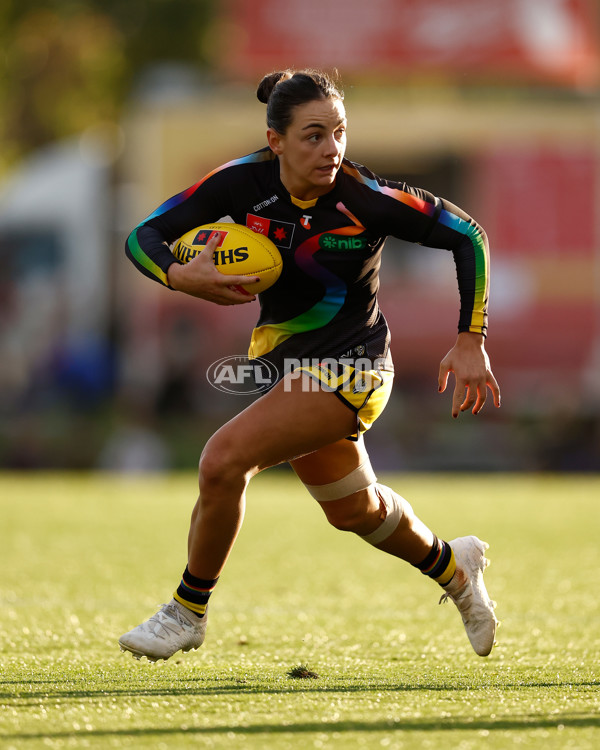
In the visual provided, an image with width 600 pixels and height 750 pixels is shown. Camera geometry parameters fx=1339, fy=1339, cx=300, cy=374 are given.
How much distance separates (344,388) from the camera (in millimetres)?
4590

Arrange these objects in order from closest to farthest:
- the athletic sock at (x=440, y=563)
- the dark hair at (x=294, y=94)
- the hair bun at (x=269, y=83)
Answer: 1. the dark hair at (x=294, y=94)
2. the hair bun at (x=269, y=83)
3. the athletic sock at (x=440, y=563)

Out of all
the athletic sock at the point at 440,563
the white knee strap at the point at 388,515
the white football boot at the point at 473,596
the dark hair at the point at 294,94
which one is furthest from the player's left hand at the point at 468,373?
the dark hair at the point at 294,94

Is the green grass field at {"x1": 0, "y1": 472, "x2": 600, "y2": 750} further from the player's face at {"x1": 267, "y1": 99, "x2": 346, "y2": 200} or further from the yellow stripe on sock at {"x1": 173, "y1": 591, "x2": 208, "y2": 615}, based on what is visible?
the player's face at {"x1": 267, "y1": 99, "x2": 346, "y2": 200}

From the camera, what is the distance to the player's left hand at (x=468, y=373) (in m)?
4.56

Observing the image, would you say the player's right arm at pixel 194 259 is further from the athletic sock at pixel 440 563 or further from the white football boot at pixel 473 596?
the white football boot at pixel 473 596

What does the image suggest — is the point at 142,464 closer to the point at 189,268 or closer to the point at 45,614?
the point at 45,614

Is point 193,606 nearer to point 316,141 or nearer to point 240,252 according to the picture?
point 240,252

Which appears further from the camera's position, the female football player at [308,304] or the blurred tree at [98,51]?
the blurred tree at [98,51]

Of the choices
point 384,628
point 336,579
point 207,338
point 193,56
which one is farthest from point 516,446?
point 193,56

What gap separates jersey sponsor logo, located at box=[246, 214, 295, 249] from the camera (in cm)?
463

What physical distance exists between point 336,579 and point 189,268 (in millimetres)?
3385

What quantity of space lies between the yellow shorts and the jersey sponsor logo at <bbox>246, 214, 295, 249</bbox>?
0.44 meters

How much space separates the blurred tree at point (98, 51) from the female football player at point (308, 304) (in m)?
28.7

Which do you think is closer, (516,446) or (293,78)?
(293,78)
